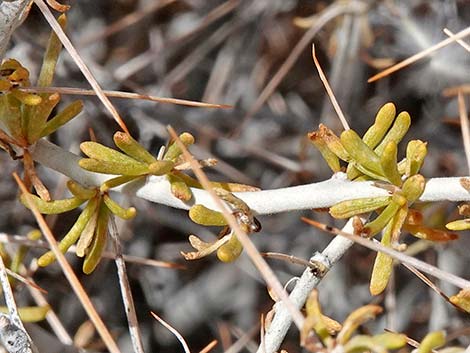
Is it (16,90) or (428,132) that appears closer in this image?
(16,90)

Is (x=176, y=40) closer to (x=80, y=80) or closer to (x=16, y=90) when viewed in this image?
(x=80, y=80)

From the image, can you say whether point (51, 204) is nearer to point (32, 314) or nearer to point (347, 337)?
point (32, 314)

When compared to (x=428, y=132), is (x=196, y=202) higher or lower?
higher

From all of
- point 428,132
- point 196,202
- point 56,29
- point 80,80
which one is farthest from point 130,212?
point 428,132

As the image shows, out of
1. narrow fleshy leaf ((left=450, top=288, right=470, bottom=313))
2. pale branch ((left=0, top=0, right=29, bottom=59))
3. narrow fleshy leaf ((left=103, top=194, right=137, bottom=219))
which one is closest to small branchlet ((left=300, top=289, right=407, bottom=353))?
narrow fleshy leaf ((left=450, top=288, right=470, bottom=313))

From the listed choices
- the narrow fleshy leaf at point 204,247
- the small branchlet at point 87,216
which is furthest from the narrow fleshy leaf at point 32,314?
the narrow fleshy leaf at point 204,247

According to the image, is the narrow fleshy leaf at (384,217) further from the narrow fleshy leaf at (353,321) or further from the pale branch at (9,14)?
the pale branch at (9,14)
